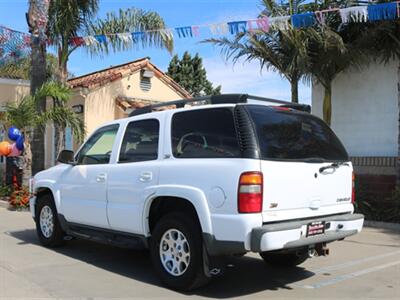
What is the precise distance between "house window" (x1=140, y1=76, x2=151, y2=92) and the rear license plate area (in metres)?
15.5

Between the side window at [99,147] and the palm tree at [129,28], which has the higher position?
the palm tree at [129,28]

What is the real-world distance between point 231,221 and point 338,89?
9416 mm

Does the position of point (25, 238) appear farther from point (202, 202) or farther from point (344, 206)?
point (344, 206)

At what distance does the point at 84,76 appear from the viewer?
2147 centimetres

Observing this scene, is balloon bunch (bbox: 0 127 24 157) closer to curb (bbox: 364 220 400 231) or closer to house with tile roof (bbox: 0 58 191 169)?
house with tile roof (bbox: 0 58 191 169)

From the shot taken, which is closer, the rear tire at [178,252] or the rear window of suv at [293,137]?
the rear window of suv at [293,137]

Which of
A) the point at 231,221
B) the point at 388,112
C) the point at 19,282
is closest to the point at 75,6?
the point at 388,112

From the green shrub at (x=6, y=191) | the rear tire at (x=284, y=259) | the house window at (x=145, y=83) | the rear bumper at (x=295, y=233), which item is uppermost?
the house window at (x=145, y=83)

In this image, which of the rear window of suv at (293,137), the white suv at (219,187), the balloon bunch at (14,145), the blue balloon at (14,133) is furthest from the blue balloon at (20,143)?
the rear window of suv at (293,137)

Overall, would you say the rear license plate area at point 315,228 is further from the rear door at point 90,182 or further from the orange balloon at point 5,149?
the orange balloon at point 5,149

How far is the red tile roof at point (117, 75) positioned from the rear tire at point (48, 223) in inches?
423

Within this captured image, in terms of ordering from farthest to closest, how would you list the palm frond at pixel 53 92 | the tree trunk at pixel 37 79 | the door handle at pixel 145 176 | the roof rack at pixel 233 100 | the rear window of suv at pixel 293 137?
1. the tree trunk at pixel 37 79
2. the palm frond at pixel 53 92
3. the door handle at pixel 145 176
4. the roof rack at pixel 233 100
5. the rear window of suv at pixel 293 137

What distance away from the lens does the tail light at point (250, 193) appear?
5035 millimetres

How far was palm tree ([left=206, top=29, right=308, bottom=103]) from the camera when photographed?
1209cm
